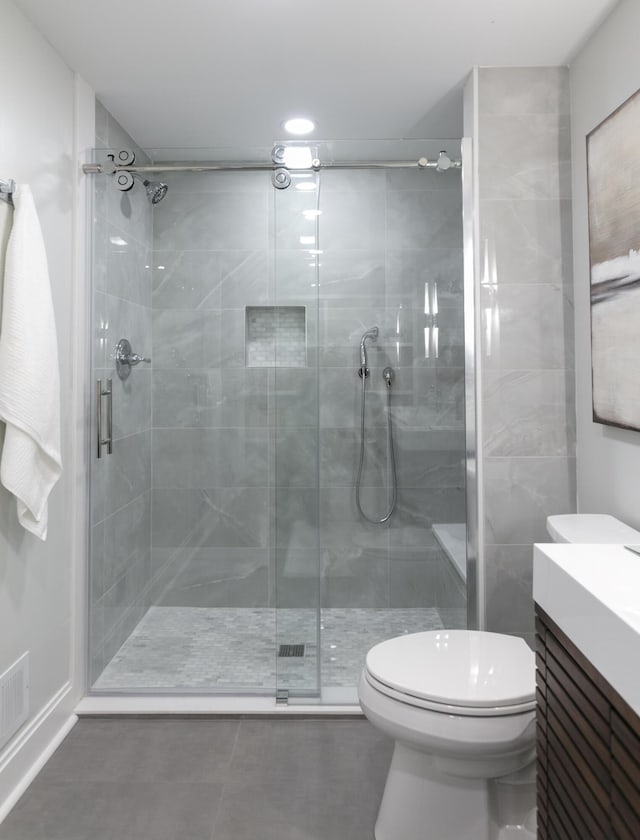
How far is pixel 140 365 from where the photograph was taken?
283 cm

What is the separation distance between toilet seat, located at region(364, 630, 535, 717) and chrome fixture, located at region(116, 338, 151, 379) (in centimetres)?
164

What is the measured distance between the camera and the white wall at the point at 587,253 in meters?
1.87

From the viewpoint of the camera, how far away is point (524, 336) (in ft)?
7.50

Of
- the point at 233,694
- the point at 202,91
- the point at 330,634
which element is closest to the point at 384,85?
the point at 202,91

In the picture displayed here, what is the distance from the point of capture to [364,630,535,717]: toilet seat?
146cm

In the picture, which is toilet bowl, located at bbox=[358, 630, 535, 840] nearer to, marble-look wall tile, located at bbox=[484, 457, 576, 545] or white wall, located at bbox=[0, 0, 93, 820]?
marble-look wall tile, located at bbox=[484, 457, 576, 545]

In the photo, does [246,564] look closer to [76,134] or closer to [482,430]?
[482,430]

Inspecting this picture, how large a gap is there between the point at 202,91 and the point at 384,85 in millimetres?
727

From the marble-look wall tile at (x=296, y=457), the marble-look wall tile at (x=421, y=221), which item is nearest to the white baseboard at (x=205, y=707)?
the marble-look wall tile at (x=296, y=457)

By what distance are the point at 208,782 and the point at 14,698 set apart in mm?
651

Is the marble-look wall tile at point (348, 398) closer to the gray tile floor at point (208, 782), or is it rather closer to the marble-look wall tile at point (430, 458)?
the marble-look wall tile at point (430, 458)

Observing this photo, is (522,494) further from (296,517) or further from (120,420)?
(120,420)

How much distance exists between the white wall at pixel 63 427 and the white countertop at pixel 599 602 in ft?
Answer: 4.99

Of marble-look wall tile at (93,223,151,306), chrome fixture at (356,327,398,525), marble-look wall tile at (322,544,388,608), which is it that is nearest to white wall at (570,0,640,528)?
chrome fixture at (356,327,398,525)
